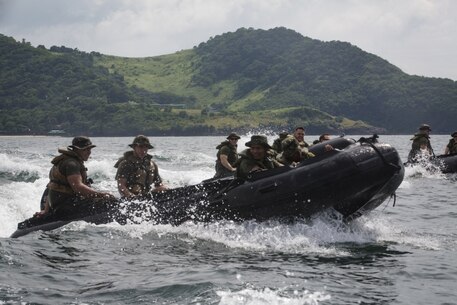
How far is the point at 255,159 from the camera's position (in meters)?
10.7

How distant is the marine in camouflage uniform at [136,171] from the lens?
1170cm

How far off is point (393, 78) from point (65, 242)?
195 m

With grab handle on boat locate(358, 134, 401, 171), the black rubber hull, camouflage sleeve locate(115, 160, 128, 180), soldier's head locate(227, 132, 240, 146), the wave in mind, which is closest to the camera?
grab handle on boat locate(358, 134, 401, 171)

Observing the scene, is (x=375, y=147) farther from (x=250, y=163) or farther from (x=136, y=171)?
(x=136, y=171)

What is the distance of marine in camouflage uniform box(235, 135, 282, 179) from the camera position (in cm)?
1054

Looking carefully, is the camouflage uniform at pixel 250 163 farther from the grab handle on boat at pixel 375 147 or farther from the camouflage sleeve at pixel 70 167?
the camouflage sleeve at pixel 70 167

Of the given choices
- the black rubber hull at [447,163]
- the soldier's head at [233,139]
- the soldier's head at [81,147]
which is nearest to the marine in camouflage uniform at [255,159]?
the soldier's head at [81,147]

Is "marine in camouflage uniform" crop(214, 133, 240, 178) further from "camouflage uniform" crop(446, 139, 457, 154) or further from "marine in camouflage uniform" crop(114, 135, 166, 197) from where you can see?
"camouflage uniform" crop(446, 139, 457, 154)

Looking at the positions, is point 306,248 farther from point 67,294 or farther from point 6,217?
point 6,217

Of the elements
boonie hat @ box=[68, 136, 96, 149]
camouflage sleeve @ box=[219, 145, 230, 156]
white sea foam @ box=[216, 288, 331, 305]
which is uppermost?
boonie hat @ box=[68, 136, 96, 149]

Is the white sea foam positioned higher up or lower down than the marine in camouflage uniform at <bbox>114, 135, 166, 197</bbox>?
lower down

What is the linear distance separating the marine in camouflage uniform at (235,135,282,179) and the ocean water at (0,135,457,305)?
0.95 meters

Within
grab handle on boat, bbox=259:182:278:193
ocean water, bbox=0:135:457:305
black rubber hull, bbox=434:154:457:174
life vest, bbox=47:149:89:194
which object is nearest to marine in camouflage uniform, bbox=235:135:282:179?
grab handle on boat, bbox=259:182:278:193

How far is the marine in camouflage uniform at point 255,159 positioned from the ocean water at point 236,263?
0.95m
